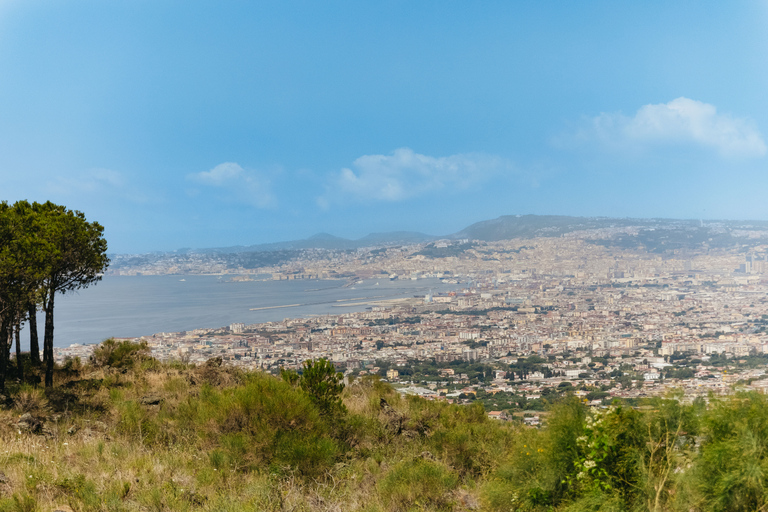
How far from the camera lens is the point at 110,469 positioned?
390cm

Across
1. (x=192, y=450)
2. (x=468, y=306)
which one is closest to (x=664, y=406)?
(x=192, y=450)

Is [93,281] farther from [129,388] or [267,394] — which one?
[267,394]

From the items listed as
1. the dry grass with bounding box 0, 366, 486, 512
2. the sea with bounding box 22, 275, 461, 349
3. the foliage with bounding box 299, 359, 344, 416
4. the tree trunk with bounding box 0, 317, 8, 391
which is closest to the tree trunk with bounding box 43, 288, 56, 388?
the tree trunk with bounding box 0, 317, 8, 391

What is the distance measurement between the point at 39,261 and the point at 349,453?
5556mm

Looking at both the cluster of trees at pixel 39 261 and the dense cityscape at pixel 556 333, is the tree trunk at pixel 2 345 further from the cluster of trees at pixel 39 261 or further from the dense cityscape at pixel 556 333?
the dense cityscape at pixel 556 333

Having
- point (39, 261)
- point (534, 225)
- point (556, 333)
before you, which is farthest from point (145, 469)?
point (534, 225)

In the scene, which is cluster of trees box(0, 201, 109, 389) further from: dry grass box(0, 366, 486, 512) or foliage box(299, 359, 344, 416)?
foliage box(299, 359, 344, 416)

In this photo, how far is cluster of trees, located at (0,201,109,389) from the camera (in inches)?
251

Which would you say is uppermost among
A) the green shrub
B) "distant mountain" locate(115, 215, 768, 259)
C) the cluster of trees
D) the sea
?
"distant mountain" locate(115, 215, 768, 259)

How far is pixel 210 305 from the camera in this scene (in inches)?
1780

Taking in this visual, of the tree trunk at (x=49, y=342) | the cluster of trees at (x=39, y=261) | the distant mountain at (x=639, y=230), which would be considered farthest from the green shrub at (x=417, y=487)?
the distant mountain at (x=639, y=230)

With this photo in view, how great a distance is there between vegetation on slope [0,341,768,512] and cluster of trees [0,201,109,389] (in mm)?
1189

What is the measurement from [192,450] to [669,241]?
230 feet

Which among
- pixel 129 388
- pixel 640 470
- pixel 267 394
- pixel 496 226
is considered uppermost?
pixel 496 226
